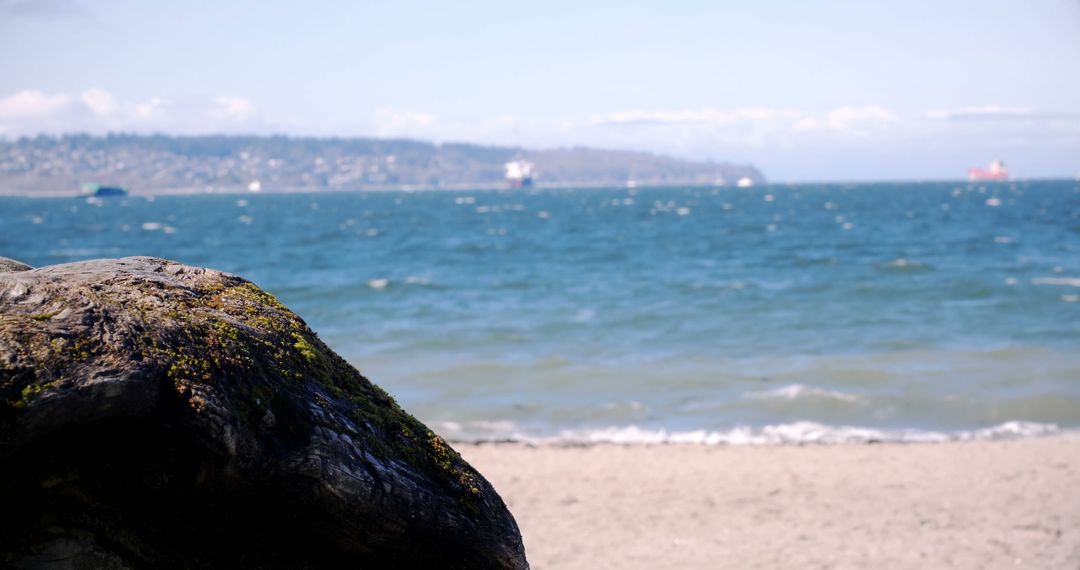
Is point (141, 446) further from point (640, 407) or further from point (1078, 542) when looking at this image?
point (640, 407)

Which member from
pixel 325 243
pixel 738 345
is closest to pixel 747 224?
pixel 325 243

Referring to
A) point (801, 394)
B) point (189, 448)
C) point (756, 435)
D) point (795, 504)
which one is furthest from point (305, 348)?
point (801, 394)

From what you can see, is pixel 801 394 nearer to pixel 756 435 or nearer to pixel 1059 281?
pixel 756 435

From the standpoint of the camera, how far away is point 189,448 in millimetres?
2395

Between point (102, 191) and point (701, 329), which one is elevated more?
point (701, 329)

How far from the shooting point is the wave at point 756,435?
1027 centimetres

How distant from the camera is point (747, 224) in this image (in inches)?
1999

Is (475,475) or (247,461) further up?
(247,461)

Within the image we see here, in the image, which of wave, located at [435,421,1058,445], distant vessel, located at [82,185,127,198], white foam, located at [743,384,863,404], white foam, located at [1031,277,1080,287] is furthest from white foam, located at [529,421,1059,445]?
distant vessel, located at [82,185,127,198]

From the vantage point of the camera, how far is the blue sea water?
11.4 metres

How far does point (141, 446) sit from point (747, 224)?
165 ft

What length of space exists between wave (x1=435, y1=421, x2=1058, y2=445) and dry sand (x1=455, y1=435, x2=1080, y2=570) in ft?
1.06

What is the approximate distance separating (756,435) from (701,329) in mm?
6943

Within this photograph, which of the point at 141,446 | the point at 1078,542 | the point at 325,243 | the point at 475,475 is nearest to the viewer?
the point at 141,446
